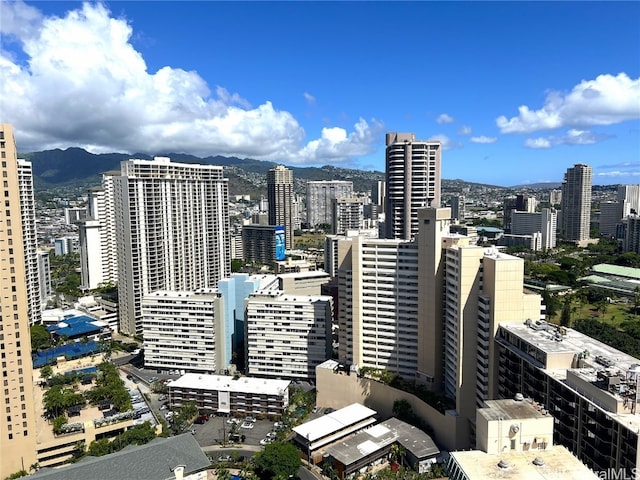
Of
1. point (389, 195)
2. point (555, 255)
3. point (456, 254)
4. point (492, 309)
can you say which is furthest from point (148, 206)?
point (555, 255)

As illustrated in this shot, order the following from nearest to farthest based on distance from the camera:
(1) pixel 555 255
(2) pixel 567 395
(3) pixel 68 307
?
(2) pixel 567 395 < (3) pixel 68 307 < (1) pixel 555 255

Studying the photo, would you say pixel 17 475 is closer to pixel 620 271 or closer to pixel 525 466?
pixel 525 466

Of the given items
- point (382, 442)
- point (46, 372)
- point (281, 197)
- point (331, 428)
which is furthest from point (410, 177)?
point (281, 197)

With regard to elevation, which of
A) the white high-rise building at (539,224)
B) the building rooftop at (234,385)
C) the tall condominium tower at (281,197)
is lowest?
the building rooftop at (234,385)

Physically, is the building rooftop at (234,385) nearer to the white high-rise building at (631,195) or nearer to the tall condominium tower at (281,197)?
the tall condominium tower at (281,197)

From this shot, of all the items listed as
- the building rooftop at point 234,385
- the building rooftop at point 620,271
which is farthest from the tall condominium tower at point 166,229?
the building rooftop at point 620,271

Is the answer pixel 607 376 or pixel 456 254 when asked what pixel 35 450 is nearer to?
pixel 456 254

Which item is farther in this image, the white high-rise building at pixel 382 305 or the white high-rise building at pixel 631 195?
the white high-rise building at pixel 631 195
